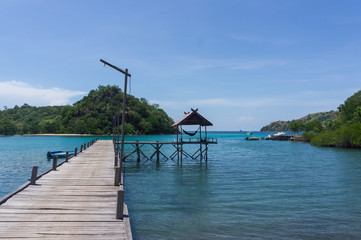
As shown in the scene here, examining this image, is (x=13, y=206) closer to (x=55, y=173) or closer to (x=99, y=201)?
(x=99, y=201)

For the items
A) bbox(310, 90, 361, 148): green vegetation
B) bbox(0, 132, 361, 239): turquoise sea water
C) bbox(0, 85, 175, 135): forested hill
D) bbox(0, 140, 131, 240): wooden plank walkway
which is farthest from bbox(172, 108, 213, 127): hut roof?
bbox(0, 85, 175, 135): forested hill

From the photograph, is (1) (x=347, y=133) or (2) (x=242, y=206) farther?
(1) (x=347, y=133)

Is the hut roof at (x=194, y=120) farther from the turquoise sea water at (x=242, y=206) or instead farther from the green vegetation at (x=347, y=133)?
the green vegetation at (x=347, y=133)

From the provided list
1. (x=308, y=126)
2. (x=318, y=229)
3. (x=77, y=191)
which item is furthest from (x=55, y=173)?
(x=308, y=126)

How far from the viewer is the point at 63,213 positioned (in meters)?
9.61

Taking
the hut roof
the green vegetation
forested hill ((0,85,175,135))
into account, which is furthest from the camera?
forested hill ((0,85,175,135))

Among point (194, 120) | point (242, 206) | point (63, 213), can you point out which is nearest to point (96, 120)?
point (194, 120)

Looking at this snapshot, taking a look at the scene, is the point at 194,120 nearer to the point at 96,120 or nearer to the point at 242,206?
the point at 242,206

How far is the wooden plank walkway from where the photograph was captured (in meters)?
7.88

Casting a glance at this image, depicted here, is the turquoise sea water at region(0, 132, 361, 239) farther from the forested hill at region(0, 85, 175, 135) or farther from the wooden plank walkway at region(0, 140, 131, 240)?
the forested hill at region(0, 85, 175, 135)

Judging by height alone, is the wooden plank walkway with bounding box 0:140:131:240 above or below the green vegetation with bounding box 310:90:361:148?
below

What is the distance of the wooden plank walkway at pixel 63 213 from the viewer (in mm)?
7883

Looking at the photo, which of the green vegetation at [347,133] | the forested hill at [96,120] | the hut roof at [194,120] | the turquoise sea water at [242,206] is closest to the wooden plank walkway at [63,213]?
the turquoise sea water at [242,206]

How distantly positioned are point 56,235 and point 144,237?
405 centimetres
